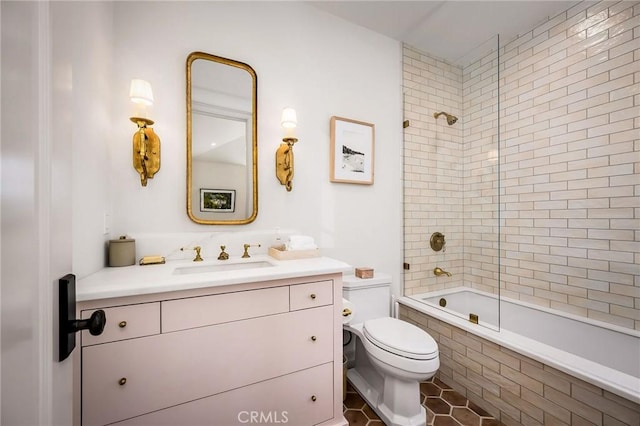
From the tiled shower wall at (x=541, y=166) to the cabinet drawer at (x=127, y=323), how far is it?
2.03 meters

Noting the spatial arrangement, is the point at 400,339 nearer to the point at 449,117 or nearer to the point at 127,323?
the point at 127,323

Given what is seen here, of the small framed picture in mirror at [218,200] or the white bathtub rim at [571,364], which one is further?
the small framed picture in mirror at [218,200]

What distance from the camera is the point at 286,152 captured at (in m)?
1.89

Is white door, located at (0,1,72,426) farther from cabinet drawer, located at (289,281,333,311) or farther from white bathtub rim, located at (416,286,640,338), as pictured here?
white bathtub rim, located at (416,286,640,338)

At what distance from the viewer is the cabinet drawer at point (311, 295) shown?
1347 millimetres

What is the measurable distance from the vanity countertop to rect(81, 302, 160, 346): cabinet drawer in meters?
0.07

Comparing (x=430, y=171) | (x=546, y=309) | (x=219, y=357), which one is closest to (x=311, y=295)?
(x=219, y=357)

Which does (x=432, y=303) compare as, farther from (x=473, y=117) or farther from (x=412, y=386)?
(x=473, y=117)

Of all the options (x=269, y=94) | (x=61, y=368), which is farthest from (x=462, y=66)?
(x=61, y=368)

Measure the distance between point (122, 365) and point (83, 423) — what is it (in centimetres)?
22

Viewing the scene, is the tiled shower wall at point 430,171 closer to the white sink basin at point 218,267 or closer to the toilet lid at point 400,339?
the toilet lid at point 400,339

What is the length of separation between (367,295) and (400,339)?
1.54 feet

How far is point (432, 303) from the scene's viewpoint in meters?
2.31

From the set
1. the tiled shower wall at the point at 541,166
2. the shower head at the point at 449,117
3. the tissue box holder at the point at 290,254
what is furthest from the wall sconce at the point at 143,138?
the shower head at the point at 449,117
